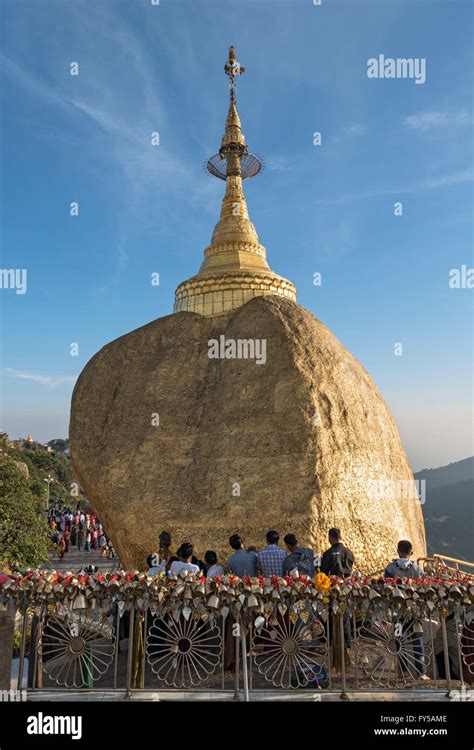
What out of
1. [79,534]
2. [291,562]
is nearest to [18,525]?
[291,562]

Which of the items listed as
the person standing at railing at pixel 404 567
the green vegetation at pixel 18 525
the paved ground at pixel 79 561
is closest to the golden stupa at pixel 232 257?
the green vegetation at pixel 18 525

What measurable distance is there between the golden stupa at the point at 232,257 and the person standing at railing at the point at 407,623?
354 inches

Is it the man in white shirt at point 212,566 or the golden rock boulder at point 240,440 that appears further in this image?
the golden rock boulder at point 240,440

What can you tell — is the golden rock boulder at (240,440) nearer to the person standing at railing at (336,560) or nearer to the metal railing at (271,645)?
the person standing at railing at (336,560)

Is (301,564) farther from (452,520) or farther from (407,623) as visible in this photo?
(452,520)

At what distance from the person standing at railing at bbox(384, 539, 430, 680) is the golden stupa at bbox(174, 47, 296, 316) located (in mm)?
8991

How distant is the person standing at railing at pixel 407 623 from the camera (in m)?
6.84

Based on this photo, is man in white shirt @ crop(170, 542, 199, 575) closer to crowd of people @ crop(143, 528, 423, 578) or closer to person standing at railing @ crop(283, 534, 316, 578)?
crowd of people @ crop(143, 528, 423, 578)

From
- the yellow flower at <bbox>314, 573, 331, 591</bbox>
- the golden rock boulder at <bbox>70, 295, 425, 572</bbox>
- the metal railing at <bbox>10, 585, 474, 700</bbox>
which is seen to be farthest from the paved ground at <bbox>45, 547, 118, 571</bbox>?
the yellow flower at <bbox>314, 573, 331, 591</bbox>

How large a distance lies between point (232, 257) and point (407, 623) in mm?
12604

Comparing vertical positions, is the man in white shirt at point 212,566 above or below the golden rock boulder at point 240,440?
below

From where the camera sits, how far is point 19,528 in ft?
47.5

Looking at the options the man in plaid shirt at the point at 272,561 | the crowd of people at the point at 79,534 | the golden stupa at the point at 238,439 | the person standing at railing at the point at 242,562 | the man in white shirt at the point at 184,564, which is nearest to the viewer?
the man in white shirt at the point at 184,564
